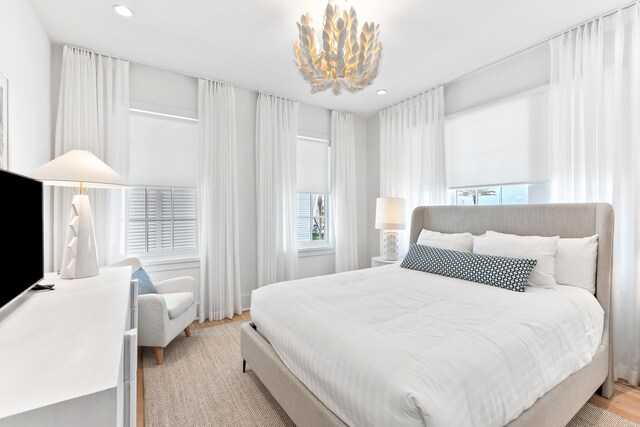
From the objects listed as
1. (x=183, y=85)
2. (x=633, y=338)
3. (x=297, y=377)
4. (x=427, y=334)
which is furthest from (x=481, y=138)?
(x=183, y=85)

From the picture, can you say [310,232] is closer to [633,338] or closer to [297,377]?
[297,377]

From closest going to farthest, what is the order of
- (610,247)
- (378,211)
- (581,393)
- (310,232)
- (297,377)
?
(297,377), (581,393), (610,247), (378,211), (310,232)

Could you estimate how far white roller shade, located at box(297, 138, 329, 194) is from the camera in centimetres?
425

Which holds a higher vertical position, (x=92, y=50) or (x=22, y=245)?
(x=92, y=50)

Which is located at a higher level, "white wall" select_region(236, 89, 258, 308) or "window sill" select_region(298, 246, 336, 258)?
"white wall" select_region(236, 89, 258, 308)

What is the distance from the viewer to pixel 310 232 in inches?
174

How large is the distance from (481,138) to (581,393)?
2449mm

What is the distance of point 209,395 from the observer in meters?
2.00

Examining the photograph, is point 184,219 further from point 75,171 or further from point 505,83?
point 505,83

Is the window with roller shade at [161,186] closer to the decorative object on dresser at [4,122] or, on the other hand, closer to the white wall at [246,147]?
the white wall at [246,147]

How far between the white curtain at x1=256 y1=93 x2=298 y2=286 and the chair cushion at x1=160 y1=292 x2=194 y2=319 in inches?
43.1

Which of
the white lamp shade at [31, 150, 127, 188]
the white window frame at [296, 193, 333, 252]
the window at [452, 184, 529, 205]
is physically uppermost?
the white lamp shade at [31, 150, 127, 188]

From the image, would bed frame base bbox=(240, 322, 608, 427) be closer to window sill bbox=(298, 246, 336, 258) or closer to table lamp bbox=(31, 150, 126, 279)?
table lamp bbox=(31, 150, 126, 279)

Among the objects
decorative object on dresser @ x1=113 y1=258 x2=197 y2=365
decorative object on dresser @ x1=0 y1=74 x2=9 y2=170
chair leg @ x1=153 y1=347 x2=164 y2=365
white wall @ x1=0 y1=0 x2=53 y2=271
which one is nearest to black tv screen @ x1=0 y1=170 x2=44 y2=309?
decorative object on dresser @ x1=0 y1=74 x2=9 y2=170
